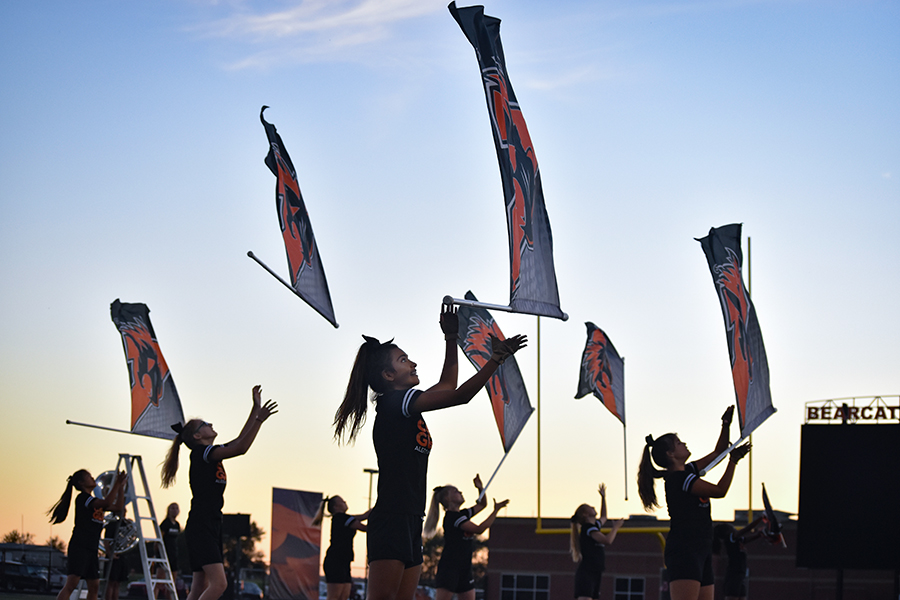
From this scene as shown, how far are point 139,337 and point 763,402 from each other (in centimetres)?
805

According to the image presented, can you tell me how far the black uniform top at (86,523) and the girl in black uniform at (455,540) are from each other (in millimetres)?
3488

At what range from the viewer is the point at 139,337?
549 inches

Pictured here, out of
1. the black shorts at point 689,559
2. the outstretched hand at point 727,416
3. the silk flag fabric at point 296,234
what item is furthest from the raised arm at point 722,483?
the silk flag fabric at point 296,234

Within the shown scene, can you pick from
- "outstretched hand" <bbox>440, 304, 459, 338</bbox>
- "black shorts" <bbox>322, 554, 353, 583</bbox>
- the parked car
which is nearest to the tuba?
"black shorts" <bbox>322, 554, 353, 583</bbox>

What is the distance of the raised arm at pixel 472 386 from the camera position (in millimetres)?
4473

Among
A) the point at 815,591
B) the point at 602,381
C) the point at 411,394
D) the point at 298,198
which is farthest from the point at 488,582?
the point at 411,394

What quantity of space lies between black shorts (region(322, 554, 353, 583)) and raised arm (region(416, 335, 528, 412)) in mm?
7537

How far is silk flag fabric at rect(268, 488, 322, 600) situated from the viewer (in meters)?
21.1

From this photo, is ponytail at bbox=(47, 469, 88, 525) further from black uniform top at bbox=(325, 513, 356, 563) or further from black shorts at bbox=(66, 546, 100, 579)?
black uniform top at bbox=(325, 513, 356, 563)

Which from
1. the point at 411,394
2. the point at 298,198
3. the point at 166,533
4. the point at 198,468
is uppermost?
the point at 298,198

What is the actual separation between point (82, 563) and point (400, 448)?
7.21m

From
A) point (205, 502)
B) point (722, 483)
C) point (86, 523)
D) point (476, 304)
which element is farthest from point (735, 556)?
point (476, 304)

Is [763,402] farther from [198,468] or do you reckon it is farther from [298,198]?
[198,468]

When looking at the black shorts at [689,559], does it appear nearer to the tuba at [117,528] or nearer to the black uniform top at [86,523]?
the black uniform top at [86,523]
